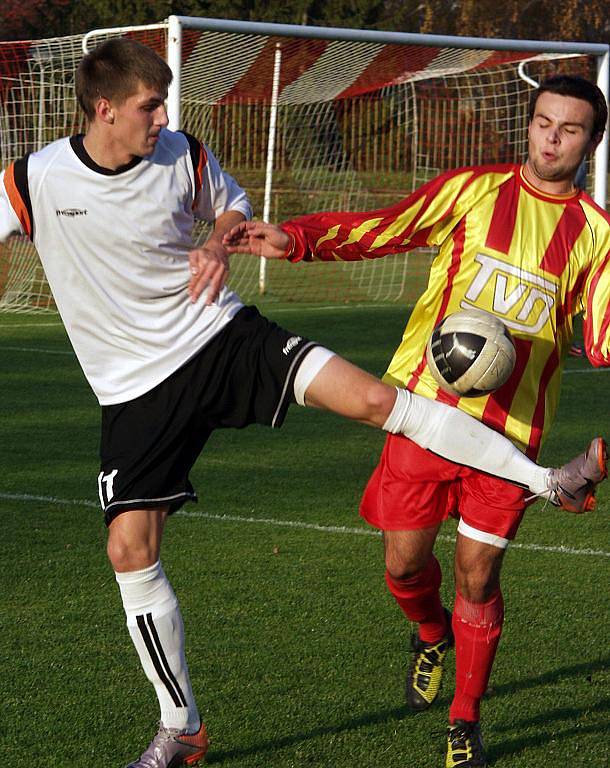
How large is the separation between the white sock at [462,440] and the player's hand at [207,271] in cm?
62

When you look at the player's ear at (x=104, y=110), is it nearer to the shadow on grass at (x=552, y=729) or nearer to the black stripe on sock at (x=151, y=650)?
the black stripe on sock at (x=151, y=650)

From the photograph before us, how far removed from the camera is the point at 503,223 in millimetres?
4148

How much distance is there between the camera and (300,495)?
24.7 feet

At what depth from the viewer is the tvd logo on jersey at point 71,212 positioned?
3.88 m

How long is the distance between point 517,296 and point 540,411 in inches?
14.7

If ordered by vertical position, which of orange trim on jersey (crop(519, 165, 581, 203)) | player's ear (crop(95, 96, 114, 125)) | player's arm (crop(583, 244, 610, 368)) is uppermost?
player's ear (crop(95, 96, 114, 125))

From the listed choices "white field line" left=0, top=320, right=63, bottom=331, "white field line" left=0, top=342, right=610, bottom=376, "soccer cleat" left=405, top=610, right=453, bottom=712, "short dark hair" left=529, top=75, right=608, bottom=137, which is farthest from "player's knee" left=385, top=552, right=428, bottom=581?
"white field line" left=0, top=320, right=63, bottom=331

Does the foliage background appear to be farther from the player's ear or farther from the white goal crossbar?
the player's ear

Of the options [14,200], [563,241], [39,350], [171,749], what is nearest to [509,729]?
[171,749]

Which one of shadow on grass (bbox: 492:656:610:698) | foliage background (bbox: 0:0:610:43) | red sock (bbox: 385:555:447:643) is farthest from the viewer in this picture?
foliage background (bbox: 0:0:610:43)

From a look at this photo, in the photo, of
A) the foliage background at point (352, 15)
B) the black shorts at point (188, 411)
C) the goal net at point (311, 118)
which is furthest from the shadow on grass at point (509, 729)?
the foliage background at point (352, 15)

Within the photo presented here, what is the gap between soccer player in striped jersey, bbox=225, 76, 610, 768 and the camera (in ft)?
13.4

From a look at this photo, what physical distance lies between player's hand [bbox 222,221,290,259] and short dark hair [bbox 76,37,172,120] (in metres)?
0.47

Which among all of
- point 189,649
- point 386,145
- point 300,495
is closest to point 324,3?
point 386,145
